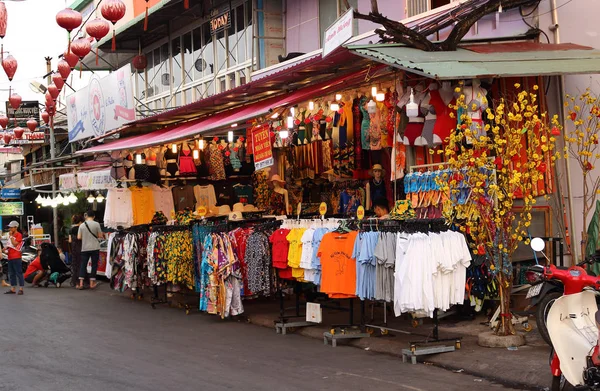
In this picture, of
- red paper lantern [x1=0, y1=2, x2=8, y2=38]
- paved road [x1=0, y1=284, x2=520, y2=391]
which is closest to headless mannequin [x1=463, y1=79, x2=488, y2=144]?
paved road [x1=0, y1=284, x2=520, y2=391]

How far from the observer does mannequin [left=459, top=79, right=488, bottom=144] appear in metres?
10.6

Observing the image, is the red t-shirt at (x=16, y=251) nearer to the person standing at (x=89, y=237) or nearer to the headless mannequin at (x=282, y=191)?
the person standing at (x=89, y=237)

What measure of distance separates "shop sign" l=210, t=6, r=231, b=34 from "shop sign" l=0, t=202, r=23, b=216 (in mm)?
15392

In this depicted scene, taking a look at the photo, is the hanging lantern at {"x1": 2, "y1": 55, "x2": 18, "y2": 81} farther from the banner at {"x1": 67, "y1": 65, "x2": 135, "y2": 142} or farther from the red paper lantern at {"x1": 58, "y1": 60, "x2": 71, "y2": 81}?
the banner at {"x1": 67, "y1": 65, "x2": 135, "y2": 142}

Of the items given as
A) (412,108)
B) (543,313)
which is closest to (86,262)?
(412,108)

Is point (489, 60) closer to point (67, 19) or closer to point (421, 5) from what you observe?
point (421, 5)

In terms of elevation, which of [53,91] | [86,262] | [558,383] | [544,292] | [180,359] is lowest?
[180,359]

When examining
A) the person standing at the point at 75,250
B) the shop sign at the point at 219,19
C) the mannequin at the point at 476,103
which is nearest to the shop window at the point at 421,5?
the mannequin at the point at 476,103

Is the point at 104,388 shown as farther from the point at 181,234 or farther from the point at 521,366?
the point at 181,234

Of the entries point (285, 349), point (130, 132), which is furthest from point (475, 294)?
point (130, 132)

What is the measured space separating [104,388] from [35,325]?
5.97 meters

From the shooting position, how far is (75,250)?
21.0 metres

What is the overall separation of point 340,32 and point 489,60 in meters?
2.14

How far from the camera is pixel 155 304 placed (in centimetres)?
1672
